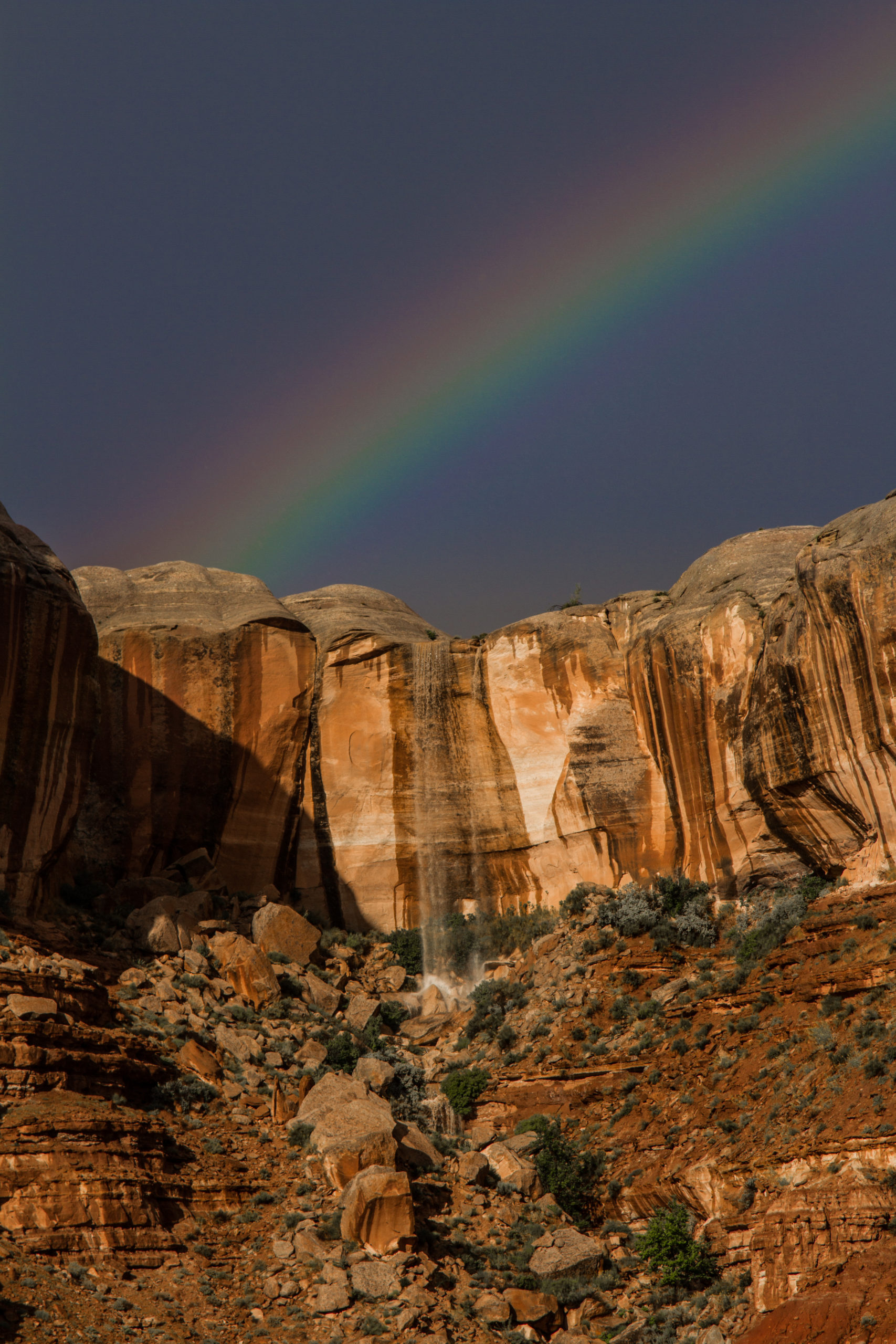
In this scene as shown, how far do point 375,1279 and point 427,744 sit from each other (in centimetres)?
2733

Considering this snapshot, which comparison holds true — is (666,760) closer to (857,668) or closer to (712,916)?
(712,916)

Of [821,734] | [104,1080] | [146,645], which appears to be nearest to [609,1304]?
[104,1080]

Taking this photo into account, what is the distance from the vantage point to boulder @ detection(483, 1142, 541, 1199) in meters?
32.4

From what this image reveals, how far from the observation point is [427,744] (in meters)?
51.0

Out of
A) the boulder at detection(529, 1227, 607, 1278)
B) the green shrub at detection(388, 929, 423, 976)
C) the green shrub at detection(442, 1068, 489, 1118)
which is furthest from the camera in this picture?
the green shrub at detection(388, 929, 423, 976)

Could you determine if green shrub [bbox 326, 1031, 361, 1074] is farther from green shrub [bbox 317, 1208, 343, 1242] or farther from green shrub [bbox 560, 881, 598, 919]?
green shrub [bbox 560, 881, 598, 919]

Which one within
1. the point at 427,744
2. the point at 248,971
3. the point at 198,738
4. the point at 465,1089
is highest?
the point at 198,738

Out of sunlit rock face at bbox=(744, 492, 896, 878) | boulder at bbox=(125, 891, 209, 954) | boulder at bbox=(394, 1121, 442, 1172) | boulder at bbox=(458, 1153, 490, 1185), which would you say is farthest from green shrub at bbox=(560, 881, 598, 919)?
boulder at bbox=(125, 891, 209, 954)

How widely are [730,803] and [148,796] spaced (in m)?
22.7

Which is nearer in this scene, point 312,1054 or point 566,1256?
point 566,1256

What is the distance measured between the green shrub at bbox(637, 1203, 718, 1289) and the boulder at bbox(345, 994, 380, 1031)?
1305 cm

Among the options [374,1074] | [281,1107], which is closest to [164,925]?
[374,1074]

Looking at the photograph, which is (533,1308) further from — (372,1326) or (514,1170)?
(514,1170)

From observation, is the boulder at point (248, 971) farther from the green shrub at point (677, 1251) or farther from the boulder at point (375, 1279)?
the green shrub at point (677, 1251)
